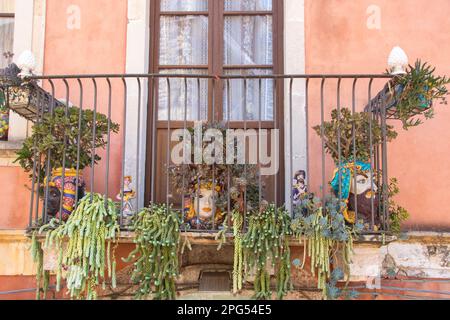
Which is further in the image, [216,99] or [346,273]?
[216,99]

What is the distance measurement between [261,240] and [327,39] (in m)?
2.15

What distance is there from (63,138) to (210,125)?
1194 millimetres

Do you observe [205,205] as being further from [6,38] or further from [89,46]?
[6,38]

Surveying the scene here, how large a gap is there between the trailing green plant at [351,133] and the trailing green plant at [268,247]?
71 cm

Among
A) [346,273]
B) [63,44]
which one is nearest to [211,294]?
[346,273]

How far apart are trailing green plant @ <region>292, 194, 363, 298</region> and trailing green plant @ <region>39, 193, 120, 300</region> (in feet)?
4.70

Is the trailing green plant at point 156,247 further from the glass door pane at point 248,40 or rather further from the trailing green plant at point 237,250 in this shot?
the glass door pane at point 248,40

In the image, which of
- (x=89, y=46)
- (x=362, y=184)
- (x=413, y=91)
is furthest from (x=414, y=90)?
(x=89, y=46)

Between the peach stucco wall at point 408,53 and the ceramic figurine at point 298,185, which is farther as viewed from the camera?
the peach stucco wall at point 408,53

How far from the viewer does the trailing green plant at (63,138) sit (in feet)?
17.2

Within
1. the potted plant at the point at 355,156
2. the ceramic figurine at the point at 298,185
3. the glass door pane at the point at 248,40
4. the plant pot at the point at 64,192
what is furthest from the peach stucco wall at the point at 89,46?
the potted plant at the point at 355,156

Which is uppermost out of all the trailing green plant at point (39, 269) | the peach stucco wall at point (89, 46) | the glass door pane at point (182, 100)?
the peach stucco wall at point (89, 46)

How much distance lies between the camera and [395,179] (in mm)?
5688
